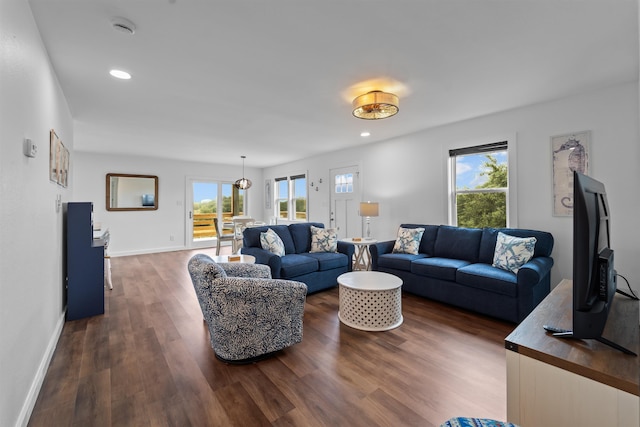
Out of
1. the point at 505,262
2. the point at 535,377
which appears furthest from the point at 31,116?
the point at 505,262

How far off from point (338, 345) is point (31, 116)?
9.01 ft

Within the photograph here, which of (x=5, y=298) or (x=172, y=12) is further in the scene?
(x=172, y=12)

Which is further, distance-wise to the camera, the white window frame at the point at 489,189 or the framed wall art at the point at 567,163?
the white window frame at the point at 489,189

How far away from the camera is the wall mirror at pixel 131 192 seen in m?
6.54

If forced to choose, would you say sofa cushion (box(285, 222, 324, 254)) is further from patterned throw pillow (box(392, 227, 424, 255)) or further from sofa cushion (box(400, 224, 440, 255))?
sofa cushion (box(400, 224, 440, 255))

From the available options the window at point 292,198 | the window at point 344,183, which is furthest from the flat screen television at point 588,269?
the window at point 292,198

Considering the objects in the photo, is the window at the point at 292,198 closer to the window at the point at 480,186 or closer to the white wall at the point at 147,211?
the white wall at the point at 147,211

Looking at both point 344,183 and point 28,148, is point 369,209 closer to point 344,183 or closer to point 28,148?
point 344,183

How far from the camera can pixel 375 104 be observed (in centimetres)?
287

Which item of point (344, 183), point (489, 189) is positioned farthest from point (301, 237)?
point (489, 189)

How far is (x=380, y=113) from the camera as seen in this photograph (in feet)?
10.1

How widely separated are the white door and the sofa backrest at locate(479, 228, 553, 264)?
2.50 m

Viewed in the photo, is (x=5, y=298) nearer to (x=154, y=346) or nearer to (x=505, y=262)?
(x=154, y=346)

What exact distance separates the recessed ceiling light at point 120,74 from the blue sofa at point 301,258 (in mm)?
2201
